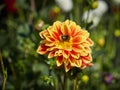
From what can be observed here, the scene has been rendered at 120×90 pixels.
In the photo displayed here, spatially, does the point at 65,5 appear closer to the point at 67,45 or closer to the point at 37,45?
the point at 37,45

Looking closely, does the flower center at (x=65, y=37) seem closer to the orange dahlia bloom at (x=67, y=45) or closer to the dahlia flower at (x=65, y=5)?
the orange dahlia bloom at (x=67, y=45)

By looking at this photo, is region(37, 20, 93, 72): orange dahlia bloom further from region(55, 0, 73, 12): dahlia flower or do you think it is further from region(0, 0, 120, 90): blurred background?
region(55, 0, 73, 12): dahlia flower

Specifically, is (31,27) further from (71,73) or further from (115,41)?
(115,41)

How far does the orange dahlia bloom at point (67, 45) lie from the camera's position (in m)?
1.30

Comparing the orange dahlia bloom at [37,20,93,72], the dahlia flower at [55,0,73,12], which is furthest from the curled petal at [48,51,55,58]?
the dahlia flower at [55,0,73,12]

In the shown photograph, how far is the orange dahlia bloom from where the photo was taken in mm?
1296

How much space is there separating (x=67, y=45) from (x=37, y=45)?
0.34m

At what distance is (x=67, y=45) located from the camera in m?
1.32

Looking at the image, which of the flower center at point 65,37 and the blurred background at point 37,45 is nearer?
the flower center at point 65,37

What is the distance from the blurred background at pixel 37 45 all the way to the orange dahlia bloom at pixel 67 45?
0.09 m

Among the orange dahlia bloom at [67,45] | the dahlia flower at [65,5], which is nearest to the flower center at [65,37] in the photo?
the orange dahlia bloom at [67,45]

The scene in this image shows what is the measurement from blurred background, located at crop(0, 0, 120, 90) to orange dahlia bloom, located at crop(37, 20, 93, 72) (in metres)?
0.09

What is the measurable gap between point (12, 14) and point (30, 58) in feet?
2.85

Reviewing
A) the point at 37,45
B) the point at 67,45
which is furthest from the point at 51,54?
the point at 37,45
